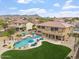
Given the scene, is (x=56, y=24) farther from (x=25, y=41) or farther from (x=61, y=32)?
(x=25, y=41)

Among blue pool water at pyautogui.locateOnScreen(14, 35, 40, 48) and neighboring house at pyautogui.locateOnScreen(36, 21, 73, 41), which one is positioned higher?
neighboring house at pyautogui.locateOnScreen(36, 21, 73, 41)

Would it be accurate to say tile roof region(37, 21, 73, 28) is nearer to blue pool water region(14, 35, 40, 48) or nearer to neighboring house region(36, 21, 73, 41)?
neighboring house region(36, 21, 73, 41)

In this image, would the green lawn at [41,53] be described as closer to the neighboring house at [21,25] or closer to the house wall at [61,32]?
the house wall at [61,32]

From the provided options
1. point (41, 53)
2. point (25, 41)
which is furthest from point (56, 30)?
point (41, 53)

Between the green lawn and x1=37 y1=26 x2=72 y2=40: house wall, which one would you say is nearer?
the green lawn

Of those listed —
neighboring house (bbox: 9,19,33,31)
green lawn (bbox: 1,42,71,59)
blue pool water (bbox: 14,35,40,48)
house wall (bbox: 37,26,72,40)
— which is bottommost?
green lawn (bbox: 1,42,71,59)

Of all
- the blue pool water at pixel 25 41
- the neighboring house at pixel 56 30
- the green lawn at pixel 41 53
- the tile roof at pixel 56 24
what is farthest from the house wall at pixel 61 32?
the green lawn at pixel 41 53

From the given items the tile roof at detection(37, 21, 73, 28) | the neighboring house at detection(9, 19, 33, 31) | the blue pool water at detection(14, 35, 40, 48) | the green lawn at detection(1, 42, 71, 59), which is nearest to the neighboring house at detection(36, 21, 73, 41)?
the tile roof at detection(37, 21, 73, 28)

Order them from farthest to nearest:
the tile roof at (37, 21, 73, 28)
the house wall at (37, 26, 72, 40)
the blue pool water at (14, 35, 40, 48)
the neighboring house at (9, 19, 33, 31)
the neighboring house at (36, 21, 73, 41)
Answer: the neighboring house at (9, 19, 33, 31)
the tile roof at (37, 21, 73, 28)
the neighboring house at (36, 21, 73, 41)
the house wall at (37, 26, 72, 40)
the blue pool water at (14, 35, 40, 48)

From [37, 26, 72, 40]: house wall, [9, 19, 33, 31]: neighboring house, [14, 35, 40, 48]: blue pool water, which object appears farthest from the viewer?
[9, 19, 33, 31]: neighboring house

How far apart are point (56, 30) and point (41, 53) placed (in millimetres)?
3669

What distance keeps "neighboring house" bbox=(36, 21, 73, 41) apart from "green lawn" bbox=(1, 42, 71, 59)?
6.04 feet

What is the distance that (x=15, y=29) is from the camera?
12.4 meters

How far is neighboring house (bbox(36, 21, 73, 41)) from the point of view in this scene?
457 inches
